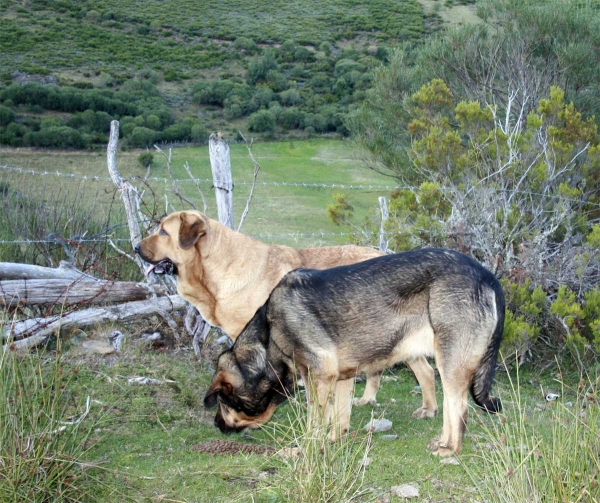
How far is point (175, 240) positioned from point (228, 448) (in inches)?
79.6

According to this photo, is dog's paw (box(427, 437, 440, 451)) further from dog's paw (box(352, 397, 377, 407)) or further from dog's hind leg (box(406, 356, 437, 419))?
dog's paw (box(352, 397, 377, 407))

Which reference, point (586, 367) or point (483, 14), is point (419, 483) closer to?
point (586, 367)

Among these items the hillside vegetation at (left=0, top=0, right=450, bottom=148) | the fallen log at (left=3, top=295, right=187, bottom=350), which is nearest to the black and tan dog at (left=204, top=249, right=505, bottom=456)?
the fallen log at (left=3, top=295, right=187, bottom=350)

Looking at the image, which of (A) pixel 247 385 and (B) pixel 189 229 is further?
(B) pixel 189 229

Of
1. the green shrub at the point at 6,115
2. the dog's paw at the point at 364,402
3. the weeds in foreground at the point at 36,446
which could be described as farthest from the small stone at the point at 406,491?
the green shrub at the point at 6,115

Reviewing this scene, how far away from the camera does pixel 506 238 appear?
10641 mm

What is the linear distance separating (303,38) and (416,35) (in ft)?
26.3

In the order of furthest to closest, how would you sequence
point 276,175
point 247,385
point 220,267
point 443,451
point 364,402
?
point 276,175
point 364,402
point 220,267
point 247,385
point 443,451

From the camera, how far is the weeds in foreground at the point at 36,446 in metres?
4.66

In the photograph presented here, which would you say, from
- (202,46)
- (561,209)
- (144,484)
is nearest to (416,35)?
(202,46)

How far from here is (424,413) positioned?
739 centimetres

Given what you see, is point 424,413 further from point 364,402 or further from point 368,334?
point 368,334

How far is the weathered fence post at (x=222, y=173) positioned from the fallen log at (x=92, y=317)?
119cm

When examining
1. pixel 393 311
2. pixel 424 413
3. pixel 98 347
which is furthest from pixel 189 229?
pixel 424 413
